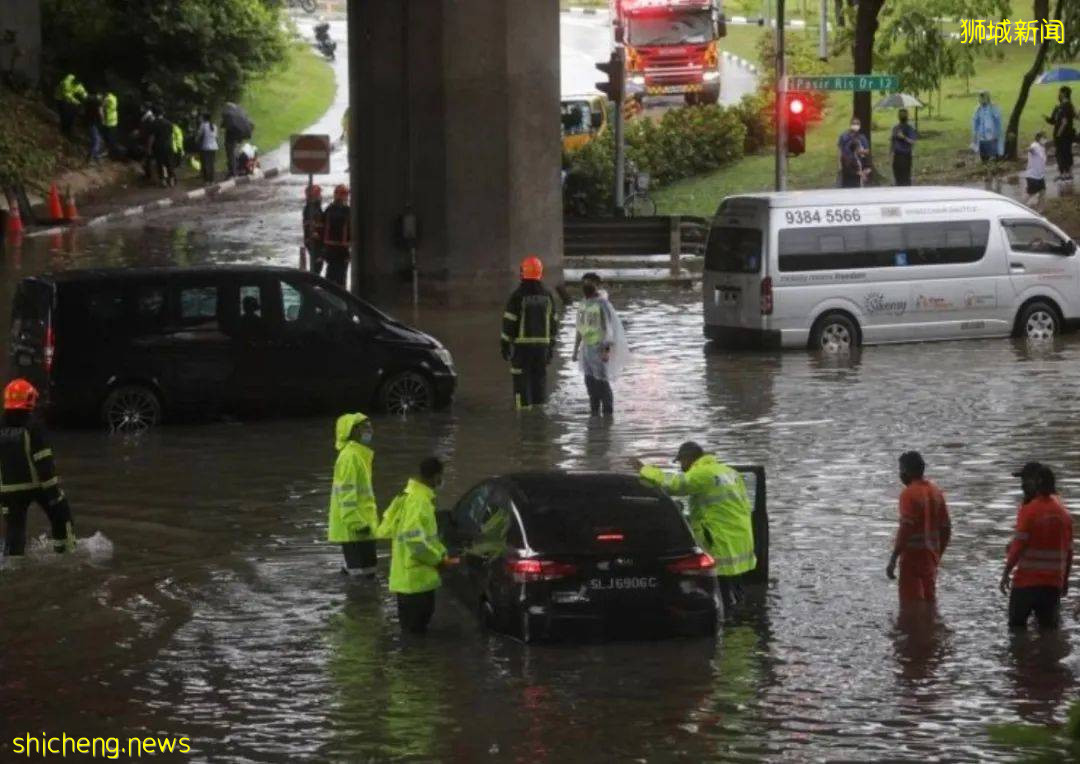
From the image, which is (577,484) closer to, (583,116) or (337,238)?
(337,238)

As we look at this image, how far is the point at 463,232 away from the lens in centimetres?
3488

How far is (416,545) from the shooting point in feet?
45.6

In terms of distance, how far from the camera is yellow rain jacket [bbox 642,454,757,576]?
14484 mm

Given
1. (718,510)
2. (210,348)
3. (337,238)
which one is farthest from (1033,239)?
(718,510)

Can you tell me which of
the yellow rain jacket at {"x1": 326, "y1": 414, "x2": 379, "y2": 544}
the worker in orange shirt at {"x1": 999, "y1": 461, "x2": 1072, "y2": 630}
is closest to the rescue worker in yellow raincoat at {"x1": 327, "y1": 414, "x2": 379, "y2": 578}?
the yellow rain jacket at {"x1": 326, "y1": 414, "x2": 379, "y2": 544}

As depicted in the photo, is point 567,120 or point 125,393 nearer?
point 125,393

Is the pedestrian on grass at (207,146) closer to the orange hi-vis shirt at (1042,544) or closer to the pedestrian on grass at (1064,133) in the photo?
the pedestrian on grass at (1064,133)

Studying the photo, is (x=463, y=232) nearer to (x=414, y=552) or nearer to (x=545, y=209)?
(x=545, y=209)

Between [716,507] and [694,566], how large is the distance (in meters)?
0.97

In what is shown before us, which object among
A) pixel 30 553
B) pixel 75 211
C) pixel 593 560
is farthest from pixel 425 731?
pixel 75 211

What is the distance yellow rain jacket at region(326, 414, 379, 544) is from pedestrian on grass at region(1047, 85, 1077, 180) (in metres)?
A: 31.8

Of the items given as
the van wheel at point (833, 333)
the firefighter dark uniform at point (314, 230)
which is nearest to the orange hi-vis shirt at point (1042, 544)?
the van wheel at point (833, 333)

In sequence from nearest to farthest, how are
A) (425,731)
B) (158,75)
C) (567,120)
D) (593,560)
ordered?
1. (425,731)
2. (593,560)
3. (567,120)
4. (158,75)

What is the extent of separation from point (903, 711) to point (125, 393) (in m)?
12.9
